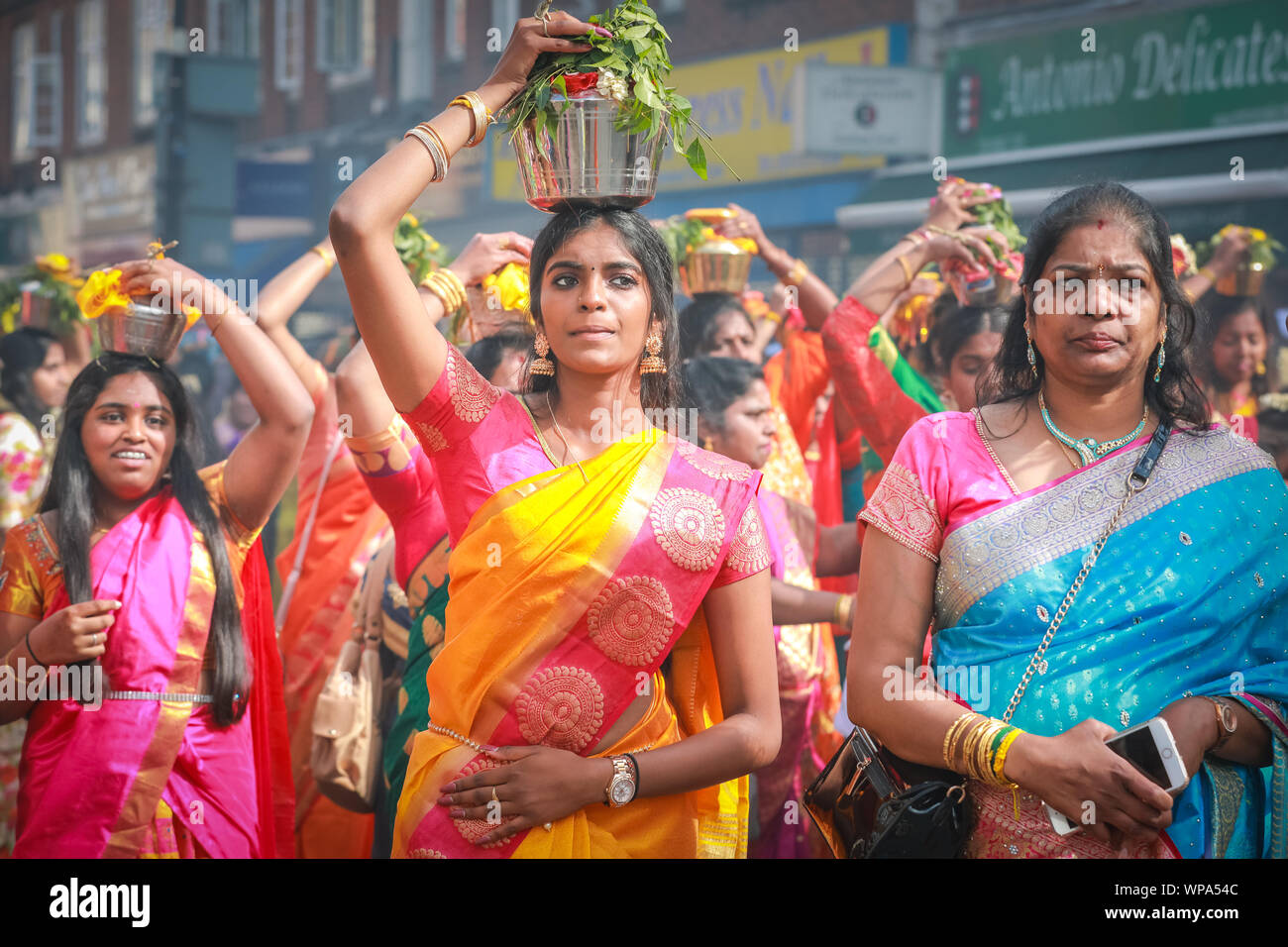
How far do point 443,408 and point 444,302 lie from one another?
3.35ft

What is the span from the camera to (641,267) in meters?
2.64

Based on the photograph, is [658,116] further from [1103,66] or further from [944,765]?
[1103,66]

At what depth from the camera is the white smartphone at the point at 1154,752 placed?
7.24 ft

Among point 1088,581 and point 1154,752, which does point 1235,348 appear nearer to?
point 1088,581

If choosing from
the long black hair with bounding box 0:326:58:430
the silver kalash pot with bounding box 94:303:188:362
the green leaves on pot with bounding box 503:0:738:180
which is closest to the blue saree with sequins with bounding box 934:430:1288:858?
the green leaves on pot with bounding box 503:0:738:180

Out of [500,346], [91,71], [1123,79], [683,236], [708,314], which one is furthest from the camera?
[91,71]

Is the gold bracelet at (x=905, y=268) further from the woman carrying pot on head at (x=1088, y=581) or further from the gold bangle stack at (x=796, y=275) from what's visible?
the woman carrying pot on head at (x=1088, y=581)

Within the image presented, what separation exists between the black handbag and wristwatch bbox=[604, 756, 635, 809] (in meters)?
0.45

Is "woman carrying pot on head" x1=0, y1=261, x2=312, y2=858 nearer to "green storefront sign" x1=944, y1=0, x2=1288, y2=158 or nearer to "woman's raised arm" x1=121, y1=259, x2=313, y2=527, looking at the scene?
"woman's raised arm" x1=121, y1=259, x2=313, y2=527

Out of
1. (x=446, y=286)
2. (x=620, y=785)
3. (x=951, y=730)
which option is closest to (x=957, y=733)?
(x=951, y=730)

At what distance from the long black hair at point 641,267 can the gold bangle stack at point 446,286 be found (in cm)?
75

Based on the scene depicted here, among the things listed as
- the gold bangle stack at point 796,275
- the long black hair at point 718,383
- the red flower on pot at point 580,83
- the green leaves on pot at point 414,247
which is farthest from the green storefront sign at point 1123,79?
the red flower on pot at point 580,83

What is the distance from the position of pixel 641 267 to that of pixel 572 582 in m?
0.68

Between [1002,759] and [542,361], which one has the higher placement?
[542,361]
